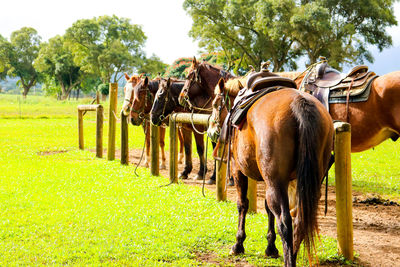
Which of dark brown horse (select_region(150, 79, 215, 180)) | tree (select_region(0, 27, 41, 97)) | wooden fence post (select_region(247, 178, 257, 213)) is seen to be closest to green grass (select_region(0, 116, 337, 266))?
wooden fence post (select_region(247, 178, 257, 213))

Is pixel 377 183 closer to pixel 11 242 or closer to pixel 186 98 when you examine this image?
pixel 186 98

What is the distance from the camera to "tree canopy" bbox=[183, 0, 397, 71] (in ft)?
96.6

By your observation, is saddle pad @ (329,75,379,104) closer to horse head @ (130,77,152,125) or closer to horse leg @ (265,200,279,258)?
horse leg @ (265,200,279,258)

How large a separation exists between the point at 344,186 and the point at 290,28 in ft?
94.4

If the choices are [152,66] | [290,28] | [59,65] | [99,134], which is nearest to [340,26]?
[290,28]

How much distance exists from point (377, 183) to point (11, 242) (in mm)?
7120

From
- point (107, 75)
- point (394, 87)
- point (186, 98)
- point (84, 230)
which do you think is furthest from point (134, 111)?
point (107, 75)

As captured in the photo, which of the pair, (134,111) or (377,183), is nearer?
(377,183)

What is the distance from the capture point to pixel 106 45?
59062 mm

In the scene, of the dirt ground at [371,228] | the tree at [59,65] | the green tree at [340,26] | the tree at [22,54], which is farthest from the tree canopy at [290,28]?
the tree at [22,54]

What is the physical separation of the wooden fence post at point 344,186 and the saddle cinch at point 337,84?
1.54 m

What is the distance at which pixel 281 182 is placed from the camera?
117 inches

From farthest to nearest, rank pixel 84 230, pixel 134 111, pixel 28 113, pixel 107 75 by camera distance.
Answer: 1. pixel 107 75
2. pixel 28 113
3. pixel 134 111
4. pixel 84 230

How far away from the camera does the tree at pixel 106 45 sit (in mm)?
55906
